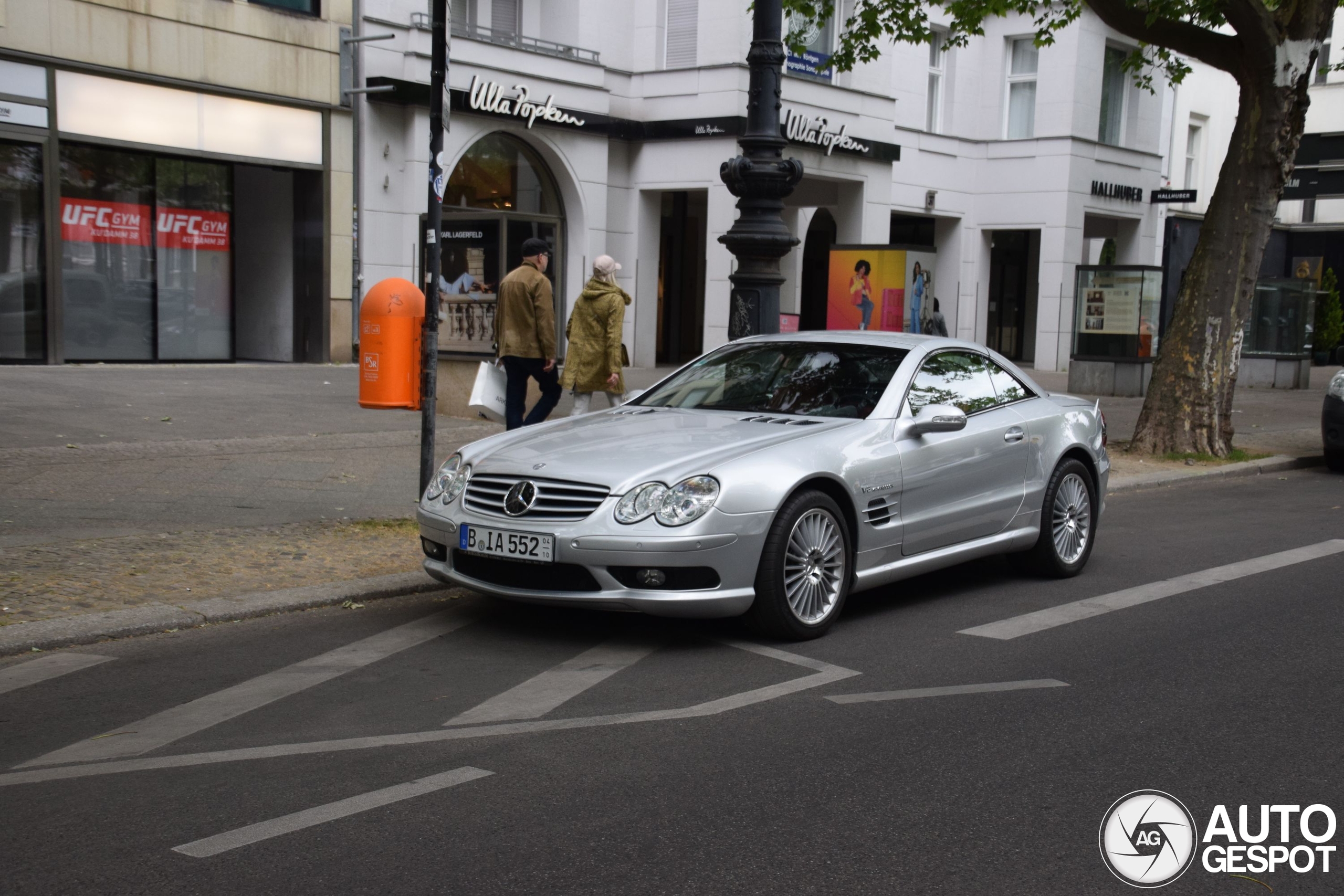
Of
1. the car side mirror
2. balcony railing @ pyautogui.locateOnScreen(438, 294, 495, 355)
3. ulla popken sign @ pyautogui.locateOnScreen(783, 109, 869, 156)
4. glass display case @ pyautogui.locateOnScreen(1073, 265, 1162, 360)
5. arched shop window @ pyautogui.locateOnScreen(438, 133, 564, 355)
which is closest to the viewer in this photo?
the car side mirror

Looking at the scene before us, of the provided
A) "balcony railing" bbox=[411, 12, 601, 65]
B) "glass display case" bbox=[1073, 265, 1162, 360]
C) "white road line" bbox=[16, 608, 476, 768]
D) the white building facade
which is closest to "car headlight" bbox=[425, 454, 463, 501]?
"white road line" bbox=[16, 608, 476, 768]

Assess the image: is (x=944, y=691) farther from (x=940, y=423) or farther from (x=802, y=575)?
(x=940, y=423)

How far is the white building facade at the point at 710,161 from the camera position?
2247 cm

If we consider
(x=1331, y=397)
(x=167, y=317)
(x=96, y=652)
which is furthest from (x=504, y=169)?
(x=96, y=652)

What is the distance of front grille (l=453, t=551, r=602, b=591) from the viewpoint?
20.2 ft

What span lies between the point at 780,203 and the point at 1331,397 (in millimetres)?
7765

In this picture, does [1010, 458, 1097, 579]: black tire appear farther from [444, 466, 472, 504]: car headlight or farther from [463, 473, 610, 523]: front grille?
[444, 466, 472, 504]: car headlight

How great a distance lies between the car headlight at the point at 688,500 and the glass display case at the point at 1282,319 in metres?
24.4

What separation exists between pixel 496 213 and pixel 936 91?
13260mm

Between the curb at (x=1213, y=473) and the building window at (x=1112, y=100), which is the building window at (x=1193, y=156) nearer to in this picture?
the building window at (x=1112, y=100)

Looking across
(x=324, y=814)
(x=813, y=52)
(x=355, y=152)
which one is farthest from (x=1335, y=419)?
(x=355, y=152)

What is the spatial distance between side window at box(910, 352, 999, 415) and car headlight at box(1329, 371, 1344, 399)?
26.5 feet

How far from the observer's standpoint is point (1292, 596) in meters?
7.85

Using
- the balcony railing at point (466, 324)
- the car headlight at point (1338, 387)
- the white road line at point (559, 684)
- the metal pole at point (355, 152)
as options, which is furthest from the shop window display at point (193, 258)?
the white road line at point (559, 684)
